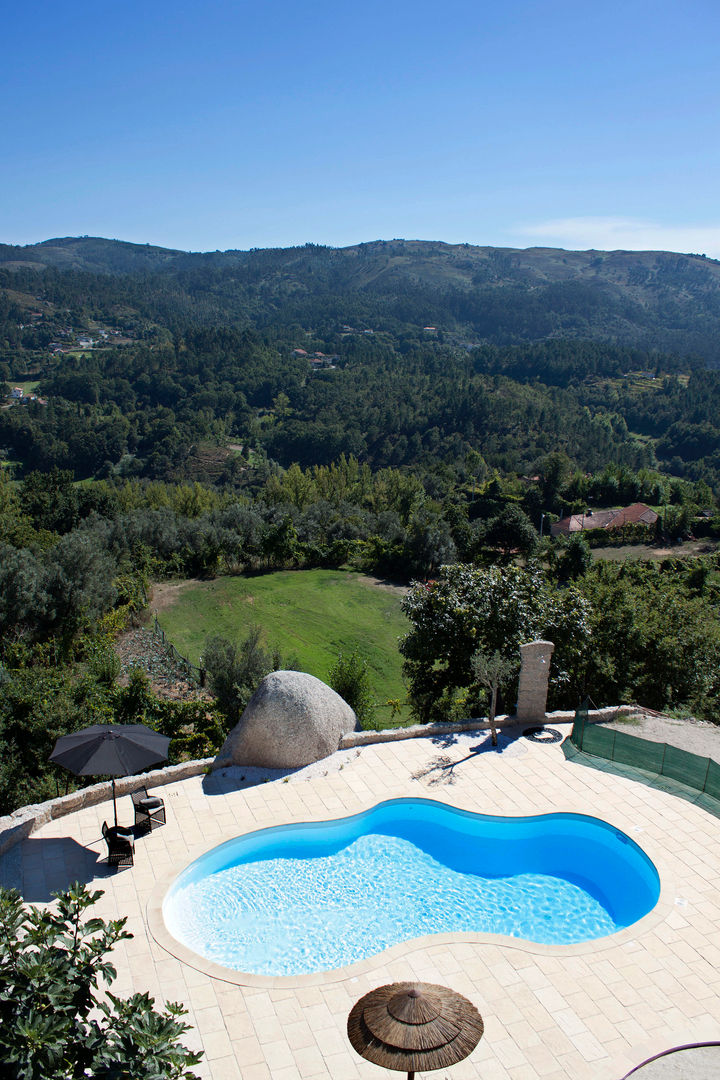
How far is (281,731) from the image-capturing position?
14.4 m

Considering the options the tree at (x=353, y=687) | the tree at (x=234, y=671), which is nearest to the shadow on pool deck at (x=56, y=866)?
the tree at (x=234, y=671)

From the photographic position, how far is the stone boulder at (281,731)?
14.4m

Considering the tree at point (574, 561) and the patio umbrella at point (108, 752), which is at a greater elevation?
the patio umbrella at point (108, 752)

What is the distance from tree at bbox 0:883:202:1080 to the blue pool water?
5.52m

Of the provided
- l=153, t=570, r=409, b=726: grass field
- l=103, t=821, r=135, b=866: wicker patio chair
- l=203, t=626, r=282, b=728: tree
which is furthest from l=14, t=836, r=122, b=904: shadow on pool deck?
l=153, t=570, r=409, b=726: grass field

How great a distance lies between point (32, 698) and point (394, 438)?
103424 mm

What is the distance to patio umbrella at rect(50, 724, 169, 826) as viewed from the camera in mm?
11102

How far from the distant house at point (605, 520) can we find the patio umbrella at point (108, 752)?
213ft

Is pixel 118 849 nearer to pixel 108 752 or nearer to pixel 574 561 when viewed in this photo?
pixel 108 752

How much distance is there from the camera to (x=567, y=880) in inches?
480

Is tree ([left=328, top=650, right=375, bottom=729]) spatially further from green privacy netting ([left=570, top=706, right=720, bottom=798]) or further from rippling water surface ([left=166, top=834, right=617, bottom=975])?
rippling water surface ([left=166, top=834, right=617, bottom=975])

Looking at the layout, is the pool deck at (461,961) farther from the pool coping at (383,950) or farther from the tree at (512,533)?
the tree at (512,533)

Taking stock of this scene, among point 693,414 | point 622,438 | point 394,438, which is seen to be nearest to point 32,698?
point 394,438

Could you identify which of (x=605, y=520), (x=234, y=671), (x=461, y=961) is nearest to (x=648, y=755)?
(x=461, y=961)
